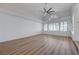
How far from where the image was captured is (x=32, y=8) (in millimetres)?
1966

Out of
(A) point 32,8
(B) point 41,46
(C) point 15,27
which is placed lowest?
(B) point 41,46

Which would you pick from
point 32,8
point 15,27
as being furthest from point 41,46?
point 32,8

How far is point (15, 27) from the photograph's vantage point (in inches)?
76.5

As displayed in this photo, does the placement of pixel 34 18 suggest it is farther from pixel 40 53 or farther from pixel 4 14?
pixel 40 53

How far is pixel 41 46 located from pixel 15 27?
0.68 m

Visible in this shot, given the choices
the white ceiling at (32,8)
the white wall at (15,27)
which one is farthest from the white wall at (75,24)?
the white wall at (15,27)

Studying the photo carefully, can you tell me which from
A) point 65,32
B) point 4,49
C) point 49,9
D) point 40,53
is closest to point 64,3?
point 49,9

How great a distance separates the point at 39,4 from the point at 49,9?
235 mm

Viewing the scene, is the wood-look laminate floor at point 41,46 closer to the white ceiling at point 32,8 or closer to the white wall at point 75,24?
the white wall at point 75,24

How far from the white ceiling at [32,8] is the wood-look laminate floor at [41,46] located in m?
0.51

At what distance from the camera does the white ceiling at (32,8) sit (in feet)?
6.24

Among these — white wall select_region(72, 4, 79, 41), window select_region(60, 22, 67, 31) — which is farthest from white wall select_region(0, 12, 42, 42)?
white wall select_region(72, 4, 79, 41)

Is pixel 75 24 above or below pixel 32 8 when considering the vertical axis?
below

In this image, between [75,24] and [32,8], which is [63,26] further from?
[32,8]
